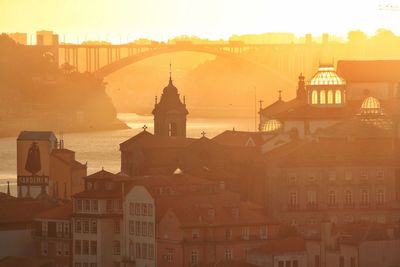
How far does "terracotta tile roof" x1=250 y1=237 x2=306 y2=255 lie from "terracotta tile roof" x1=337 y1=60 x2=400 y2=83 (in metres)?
28.5

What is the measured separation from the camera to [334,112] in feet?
297

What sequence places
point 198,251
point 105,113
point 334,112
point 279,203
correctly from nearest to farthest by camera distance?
point 198,251
point 279,203
point 334,112
point 105,113

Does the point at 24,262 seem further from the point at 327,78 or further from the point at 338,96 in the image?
the point at 327,78

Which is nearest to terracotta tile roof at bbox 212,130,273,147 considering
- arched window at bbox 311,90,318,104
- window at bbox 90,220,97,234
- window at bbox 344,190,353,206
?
arched window at bbox 311,90,318,104

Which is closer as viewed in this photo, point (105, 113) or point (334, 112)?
point (334, 112)

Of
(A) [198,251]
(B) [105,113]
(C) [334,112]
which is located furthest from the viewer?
(B) [105,113]

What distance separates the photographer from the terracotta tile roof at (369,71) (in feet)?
315

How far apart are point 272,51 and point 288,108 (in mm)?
81141

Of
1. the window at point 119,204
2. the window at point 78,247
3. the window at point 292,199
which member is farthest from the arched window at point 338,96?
the window at point 78,247

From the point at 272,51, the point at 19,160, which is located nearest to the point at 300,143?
the point at 19,160

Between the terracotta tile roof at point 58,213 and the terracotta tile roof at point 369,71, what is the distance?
23.7m

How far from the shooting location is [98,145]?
143 metres

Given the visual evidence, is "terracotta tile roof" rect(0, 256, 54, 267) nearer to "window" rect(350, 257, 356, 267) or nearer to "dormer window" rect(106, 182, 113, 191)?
"dormer window" rect(106, 182, 113, 191)

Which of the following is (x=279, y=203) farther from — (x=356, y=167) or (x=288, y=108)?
(x=288, y=108)
